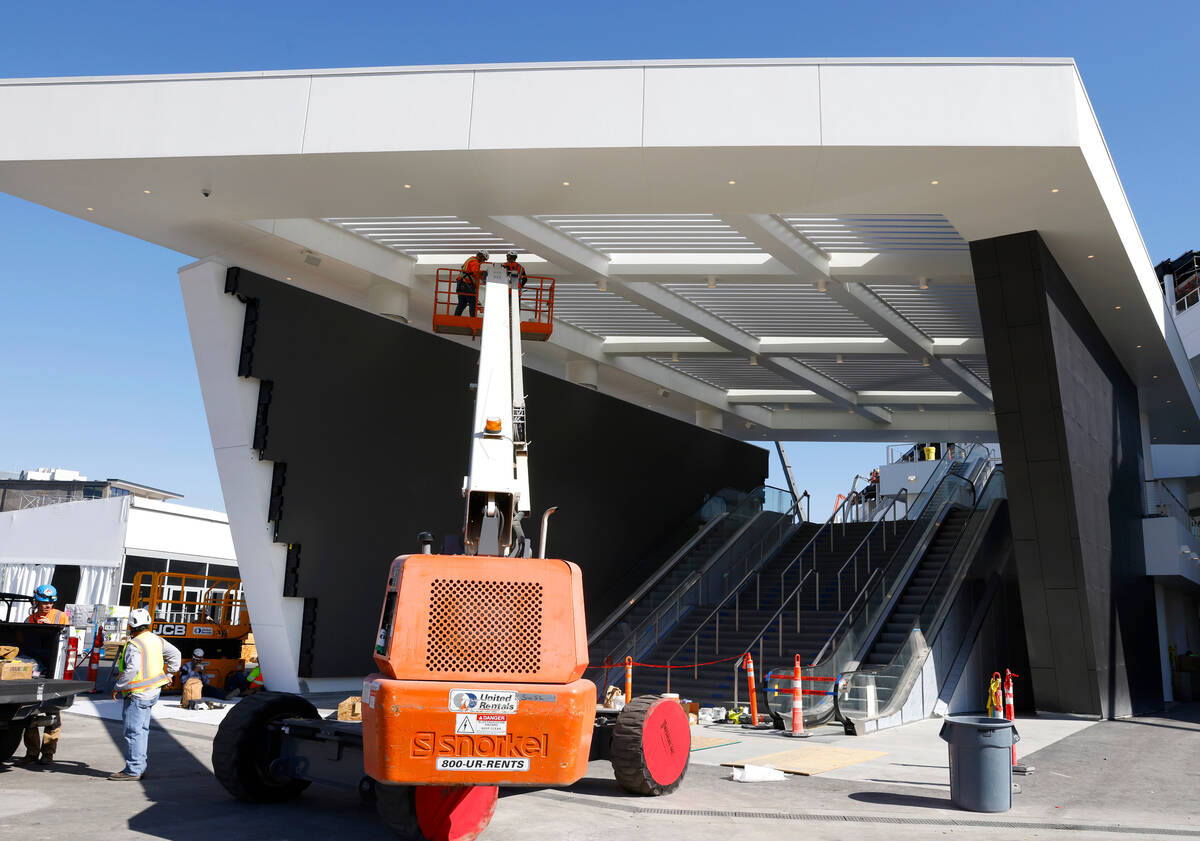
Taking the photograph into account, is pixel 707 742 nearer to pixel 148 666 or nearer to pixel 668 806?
pixel 668 806

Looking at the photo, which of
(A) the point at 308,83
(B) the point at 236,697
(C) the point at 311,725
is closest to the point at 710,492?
(B) the point at 236,697

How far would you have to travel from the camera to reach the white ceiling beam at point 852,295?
52.0 feet

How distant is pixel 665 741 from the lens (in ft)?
28.2

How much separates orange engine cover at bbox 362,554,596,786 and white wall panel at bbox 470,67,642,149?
7.87 metres

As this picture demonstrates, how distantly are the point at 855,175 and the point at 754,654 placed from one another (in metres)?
9.63

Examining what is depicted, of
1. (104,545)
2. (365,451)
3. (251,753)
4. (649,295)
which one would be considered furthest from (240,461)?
(104,545)

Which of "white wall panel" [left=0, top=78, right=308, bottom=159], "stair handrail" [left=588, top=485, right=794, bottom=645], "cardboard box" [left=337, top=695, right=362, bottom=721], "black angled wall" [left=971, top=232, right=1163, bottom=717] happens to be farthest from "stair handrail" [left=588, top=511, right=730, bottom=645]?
"white wall panel" [left=0, top=78, right=308, bottom=159]

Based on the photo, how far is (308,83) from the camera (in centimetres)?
1294

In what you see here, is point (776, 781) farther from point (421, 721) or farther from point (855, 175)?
point (855, 175)

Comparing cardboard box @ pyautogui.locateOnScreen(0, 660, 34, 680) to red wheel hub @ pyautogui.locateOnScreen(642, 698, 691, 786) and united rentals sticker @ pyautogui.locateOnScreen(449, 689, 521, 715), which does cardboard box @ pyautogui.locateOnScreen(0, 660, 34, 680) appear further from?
red wheel hub @ pyautogui.locateOnScreen(642, 698, 691, 786)

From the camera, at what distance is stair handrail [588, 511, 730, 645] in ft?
71.9

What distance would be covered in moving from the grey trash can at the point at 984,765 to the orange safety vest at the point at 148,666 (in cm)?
686

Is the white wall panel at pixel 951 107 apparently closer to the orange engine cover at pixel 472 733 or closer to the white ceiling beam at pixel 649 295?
the white ceiling beam at pixel 649 295

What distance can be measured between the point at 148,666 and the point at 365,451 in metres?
9.96
